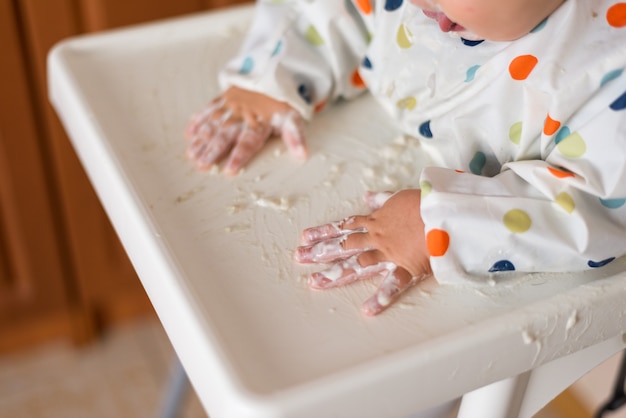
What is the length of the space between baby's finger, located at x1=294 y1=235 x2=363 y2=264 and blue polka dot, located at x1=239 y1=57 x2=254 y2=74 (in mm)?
194

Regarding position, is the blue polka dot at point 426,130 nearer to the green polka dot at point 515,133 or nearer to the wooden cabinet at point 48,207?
the green polka dot at point 515,133

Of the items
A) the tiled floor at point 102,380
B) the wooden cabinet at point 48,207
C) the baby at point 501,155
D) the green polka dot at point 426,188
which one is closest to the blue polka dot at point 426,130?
the baby at point 501,155

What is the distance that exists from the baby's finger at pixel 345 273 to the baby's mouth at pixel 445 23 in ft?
0.51

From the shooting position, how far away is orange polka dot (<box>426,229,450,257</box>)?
1.57ft

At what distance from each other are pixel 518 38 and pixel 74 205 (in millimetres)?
857

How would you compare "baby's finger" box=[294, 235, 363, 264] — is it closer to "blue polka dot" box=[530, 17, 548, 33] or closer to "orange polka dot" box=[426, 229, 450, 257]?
"orange polka dot" box=[426, 229, 450, 257]

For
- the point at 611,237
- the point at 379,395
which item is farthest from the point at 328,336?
the point at 611,237

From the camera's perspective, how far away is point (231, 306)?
47 centimetres

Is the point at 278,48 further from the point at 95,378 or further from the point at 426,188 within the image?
the point at 95,378

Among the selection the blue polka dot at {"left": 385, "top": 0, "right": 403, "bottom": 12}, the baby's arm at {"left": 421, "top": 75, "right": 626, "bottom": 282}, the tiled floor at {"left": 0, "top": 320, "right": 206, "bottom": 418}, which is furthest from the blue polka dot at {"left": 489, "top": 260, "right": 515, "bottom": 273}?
the tiled floor at {"left": 0, "top": 320, "right": 206, "bottom": 418}

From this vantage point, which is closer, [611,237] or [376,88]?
[611,237]

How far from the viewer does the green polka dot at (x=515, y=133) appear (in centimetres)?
52

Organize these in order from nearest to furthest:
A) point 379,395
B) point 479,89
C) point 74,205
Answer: point 379,395, point 479,89, point 74,205

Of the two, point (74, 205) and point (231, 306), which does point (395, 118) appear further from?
point (74, 205)
